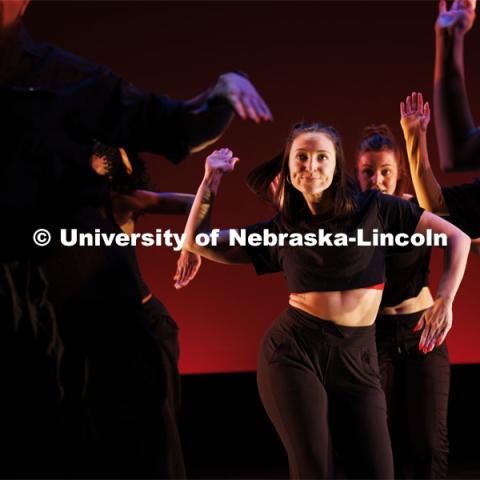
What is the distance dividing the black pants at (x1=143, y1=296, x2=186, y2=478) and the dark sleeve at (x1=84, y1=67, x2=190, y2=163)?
1274 mm

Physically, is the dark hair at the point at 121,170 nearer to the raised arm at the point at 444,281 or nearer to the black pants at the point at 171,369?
the black pants at the point at 171,369

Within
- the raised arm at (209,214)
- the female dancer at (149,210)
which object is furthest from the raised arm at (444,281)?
the female dancer at (149,210)

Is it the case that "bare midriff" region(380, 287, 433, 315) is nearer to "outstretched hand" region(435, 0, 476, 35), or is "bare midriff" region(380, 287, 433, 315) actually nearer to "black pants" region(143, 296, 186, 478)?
"black pants" region(143, 296, 186, 478)

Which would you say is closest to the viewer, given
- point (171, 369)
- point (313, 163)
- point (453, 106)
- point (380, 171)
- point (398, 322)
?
point (453, 106)

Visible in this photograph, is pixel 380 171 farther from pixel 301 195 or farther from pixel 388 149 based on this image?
pixel 301 195

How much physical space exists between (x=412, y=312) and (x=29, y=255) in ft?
7.22

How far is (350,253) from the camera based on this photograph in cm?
271

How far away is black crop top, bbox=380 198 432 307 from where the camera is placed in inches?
132

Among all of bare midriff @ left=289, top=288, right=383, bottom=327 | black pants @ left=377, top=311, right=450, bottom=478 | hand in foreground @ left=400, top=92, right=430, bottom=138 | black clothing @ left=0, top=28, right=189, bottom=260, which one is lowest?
black pants @ left=377, top=311, right=450, bottom=478

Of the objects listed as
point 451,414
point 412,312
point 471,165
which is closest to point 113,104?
point 471,165

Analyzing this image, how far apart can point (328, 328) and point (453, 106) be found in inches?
54.2

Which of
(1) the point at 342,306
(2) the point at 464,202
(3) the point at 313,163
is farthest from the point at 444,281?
(3) the point at 313,163

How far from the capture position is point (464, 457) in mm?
4730

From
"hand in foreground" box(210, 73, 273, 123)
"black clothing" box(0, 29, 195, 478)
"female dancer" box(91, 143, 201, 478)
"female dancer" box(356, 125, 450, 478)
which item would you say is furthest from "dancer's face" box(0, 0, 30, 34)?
"female dancer" box(356, 125, 450, 478)
